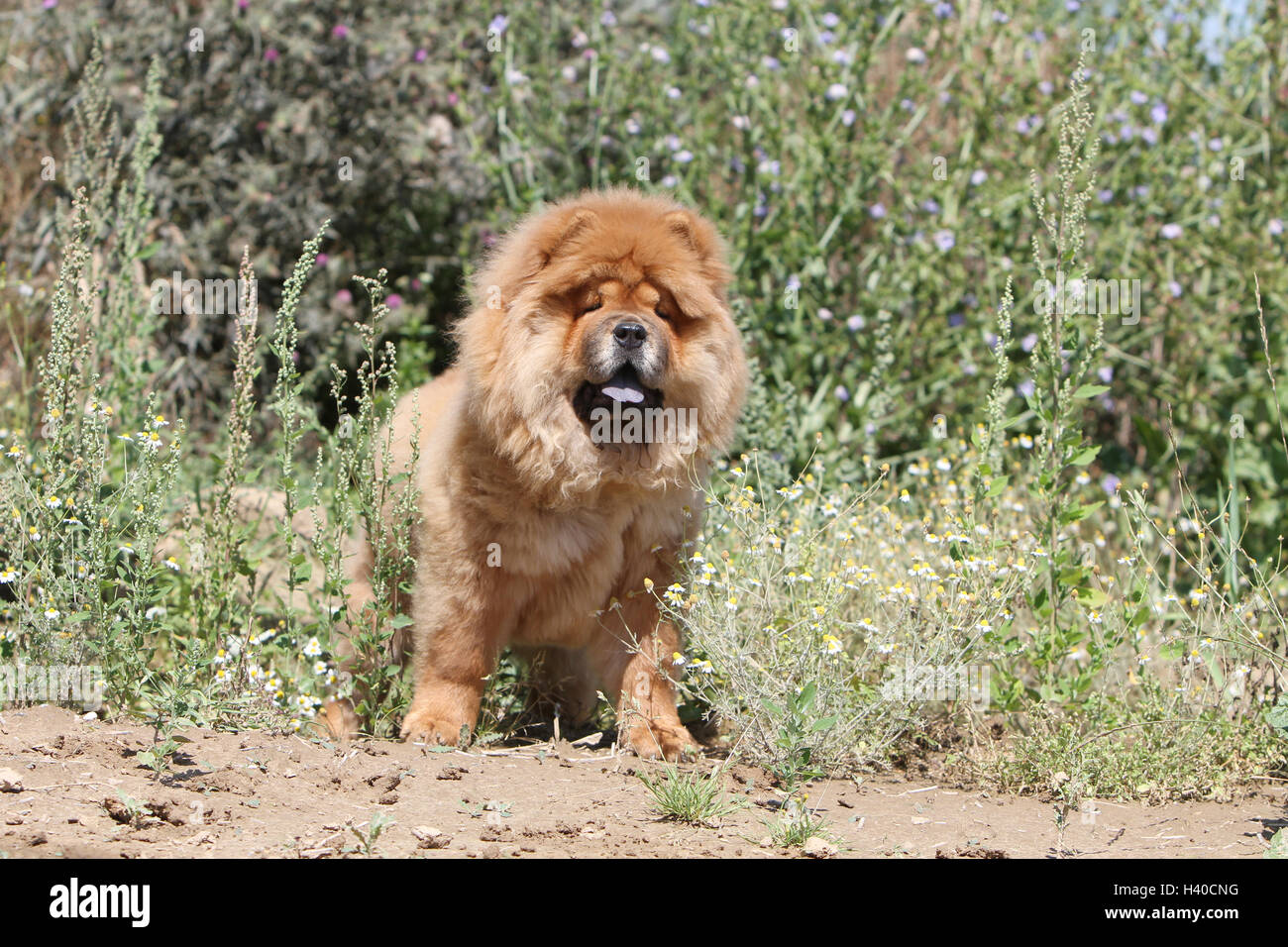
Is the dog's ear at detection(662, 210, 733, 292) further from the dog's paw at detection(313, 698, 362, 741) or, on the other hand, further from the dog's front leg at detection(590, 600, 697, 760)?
the dog's paw at detection(313, 698, 362, 741)

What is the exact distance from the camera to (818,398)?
5438 millimetres

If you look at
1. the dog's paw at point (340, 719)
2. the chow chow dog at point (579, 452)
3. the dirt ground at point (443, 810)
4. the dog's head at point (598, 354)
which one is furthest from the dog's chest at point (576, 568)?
the dog's paw at point (340, 719)

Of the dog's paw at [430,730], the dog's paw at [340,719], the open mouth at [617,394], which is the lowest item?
the dog's paw at [340,719]

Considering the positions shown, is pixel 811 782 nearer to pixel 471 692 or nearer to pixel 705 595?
pixel 705 595

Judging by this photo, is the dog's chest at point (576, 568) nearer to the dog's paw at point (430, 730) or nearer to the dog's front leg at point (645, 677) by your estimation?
the dog's front leg at point (645, 677)

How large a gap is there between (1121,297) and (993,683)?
2.51 metres

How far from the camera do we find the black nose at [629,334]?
11.0 feet

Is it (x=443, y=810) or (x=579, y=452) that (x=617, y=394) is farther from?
(x=443, y=810)

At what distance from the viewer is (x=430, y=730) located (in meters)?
3.54

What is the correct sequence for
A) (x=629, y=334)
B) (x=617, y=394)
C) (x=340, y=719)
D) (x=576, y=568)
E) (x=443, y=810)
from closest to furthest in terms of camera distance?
(x=443, y=810) < (x=629, y=334) < (x=617, y=394) < (x=576, y=568) < (x=340, y=719)

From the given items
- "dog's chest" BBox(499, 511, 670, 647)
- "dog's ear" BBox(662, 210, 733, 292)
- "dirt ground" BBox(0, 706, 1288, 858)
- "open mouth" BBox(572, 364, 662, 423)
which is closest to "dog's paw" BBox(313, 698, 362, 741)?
"dirt ground" BBox(0, 706, 1288, 858)

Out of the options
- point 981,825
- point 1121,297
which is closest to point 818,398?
point 1121,297

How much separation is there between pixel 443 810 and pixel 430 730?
0.66m

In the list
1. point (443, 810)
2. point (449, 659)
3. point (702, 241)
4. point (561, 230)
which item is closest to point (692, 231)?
point (702, 241)
